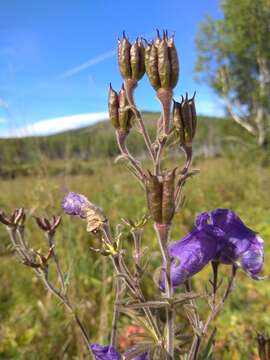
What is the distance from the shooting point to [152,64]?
75 cm

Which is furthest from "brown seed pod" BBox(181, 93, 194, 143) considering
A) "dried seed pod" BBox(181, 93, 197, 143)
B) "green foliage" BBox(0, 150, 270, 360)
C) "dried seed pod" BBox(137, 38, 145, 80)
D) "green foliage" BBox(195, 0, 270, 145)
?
"green foliage" BBox(195, 0, 270, 145)

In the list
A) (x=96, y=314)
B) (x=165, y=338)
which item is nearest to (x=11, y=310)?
(x=96, y=314)

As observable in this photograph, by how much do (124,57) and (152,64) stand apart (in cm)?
8

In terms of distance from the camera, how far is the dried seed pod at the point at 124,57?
0.80 m

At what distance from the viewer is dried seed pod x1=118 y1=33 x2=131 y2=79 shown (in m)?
0.80

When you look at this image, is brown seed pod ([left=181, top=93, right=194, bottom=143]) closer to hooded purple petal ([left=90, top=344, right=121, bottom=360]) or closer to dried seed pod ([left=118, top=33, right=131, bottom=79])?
dried seed pod ([left=118, top=33, right=131, bottom=79])

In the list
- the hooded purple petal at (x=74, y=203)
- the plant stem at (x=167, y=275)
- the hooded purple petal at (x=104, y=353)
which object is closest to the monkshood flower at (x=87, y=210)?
the hooded purple petal at (x=74, y=203)

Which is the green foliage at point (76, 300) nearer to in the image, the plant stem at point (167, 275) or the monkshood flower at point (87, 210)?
the monkshood flower at point (87, 210)

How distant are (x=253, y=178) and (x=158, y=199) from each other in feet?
25.9

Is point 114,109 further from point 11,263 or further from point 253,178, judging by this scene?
point 253,178

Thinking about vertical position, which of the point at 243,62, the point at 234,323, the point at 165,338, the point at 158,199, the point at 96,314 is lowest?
the point at 234,323

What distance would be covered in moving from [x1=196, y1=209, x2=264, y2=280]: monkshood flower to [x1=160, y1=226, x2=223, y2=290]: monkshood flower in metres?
0.02

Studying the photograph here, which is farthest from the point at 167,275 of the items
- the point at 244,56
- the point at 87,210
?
the point at 244,56

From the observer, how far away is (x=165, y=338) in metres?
0.86
